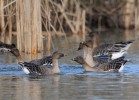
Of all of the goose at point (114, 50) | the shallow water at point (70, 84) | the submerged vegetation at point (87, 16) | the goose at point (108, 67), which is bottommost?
the shallow water at point (70, 84)

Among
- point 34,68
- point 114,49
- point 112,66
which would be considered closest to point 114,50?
point 114,49

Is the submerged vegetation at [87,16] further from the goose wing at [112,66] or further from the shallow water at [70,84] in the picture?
the goose wing at [112,66]

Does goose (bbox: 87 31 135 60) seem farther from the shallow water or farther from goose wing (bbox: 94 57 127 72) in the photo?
goose wing (bbox: 94 57 127 72)

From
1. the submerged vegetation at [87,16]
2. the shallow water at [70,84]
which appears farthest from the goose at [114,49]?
the submerged vegetation at [87,16]

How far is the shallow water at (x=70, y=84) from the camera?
9.33 m

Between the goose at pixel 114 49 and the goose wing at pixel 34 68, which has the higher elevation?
the goose at pixel 114 49

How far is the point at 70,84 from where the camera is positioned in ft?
35.1

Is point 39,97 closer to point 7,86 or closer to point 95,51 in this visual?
point 7,86

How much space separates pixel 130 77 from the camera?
1178 cm

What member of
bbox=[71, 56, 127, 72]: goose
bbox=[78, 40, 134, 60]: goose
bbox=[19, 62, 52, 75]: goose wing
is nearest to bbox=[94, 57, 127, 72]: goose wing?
bbox=[71, 56, 127, 72]: goose

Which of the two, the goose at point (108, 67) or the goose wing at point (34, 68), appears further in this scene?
the goose at point (108, 67)

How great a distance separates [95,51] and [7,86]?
645 cm

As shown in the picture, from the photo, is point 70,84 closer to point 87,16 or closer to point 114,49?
point 114,49

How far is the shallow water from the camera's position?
9.33 m
